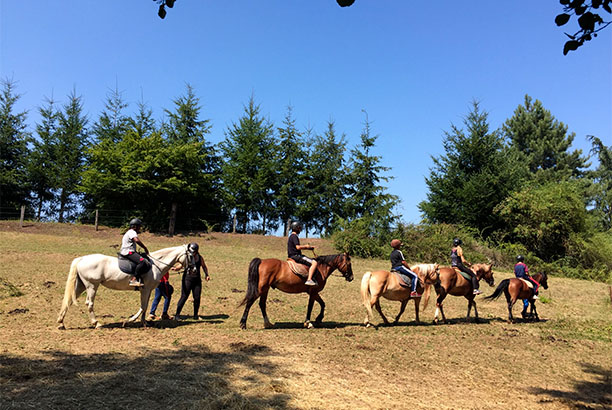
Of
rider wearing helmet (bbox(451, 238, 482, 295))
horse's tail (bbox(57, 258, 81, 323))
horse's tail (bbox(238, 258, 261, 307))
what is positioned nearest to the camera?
horse's tail (bbox(57, 258, 81, 323))

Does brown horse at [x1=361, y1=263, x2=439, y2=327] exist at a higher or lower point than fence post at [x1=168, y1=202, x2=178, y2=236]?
lower

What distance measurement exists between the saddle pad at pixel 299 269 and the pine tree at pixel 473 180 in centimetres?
2202

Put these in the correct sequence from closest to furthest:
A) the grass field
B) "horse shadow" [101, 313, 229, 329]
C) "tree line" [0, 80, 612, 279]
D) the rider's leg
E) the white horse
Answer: the grass field, the white horse, "horse shadow" [101, 313, 229, 329], the rider's leg, "tree line" [0, 80, 612, 279]

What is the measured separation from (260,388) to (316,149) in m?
31.7

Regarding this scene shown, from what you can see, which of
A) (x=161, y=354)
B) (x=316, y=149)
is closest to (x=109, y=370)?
(x=161, y=354)

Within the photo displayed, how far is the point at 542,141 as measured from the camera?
4262cm

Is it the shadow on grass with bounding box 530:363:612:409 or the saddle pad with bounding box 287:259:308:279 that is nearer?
the shadow on grass with bounding box 530:363:612:409

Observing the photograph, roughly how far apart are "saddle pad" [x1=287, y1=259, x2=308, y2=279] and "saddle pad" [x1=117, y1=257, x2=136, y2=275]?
387 centimetres

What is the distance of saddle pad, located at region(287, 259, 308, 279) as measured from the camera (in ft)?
32.8

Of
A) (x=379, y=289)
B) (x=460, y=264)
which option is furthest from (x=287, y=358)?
(x=460, y=264)

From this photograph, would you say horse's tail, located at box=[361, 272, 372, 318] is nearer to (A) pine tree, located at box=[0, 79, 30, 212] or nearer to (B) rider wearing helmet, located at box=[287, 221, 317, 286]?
(B) rider wearing helmet, located at box=[287, 221, 317, 286]

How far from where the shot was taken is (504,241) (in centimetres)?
2877

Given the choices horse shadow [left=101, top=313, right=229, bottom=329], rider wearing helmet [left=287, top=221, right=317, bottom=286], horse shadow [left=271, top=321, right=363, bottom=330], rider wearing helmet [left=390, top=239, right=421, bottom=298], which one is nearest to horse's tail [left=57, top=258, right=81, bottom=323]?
horse shadow [left=101, top=313, right=229, bottom=329]

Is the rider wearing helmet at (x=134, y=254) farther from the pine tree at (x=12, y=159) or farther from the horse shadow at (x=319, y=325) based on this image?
the pine tree at (x=12, y=159)
